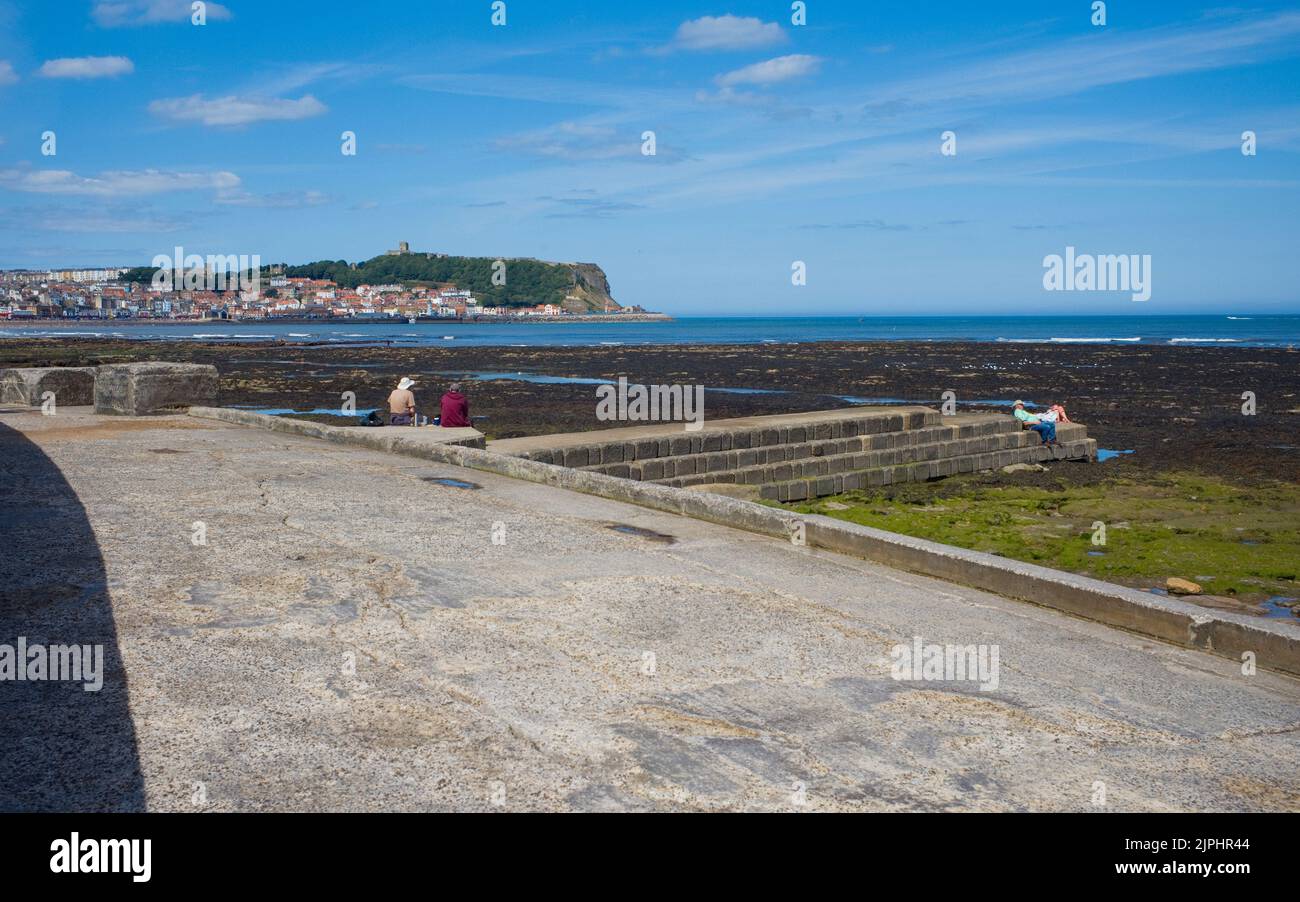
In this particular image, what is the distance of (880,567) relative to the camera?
719 cm

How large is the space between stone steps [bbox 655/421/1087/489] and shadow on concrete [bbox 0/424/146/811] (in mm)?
7583

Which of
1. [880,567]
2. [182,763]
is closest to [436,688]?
[182,763]

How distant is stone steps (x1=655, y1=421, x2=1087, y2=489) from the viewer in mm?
14766

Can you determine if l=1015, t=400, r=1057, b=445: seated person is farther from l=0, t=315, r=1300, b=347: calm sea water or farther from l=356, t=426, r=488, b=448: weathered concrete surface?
l=0, t=315, r=1300, b=347: calm sea water

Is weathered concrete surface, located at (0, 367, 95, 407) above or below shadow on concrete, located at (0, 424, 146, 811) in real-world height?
above

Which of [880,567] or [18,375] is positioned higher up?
[18,375]

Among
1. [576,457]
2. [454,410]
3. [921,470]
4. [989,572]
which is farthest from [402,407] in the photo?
[989,572]

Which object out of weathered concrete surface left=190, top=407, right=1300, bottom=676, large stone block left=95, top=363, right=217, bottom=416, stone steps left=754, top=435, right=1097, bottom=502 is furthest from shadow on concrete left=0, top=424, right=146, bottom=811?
stone steps left=754, top=435, right=1097, bottom=502

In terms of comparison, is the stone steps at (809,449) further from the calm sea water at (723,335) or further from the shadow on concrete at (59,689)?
the calm sea water at (723,335)

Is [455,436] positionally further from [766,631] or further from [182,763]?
[182,763]

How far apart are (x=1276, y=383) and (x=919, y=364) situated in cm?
1726

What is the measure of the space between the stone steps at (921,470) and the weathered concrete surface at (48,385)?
11.1 m

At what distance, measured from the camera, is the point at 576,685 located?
4637mm

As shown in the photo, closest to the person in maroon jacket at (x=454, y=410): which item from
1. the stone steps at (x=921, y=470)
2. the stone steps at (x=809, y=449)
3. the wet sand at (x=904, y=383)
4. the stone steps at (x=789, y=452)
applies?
the stone steps at (x=809, y=449)
